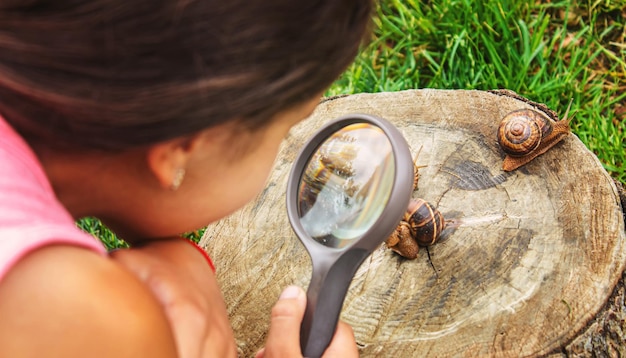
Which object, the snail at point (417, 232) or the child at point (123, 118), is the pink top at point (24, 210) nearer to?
the child at point (123, 118)

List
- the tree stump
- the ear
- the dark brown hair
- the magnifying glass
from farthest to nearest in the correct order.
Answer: the tree stump, the magnifying glass, the ear, the dark brown hair

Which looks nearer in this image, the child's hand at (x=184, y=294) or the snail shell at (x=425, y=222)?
the child's hand at (x=184, y=294)

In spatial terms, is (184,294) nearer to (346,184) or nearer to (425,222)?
(346,184)

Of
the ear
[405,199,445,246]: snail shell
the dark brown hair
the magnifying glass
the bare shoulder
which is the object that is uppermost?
the dark brown hair

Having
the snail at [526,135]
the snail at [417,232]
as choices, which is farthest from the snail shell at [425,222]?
the snail at [526,135]

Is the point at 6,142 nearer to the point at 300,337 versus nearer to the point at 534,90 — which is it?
the point at 300,337

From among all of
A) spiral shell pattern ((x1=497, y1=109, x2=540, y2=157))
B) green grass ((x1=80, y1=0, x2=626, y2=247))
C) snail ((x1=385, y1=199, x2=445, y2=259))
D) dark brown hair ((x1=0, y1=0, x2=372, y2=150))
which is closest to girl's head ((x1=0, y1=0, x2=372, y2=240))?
dark brown hair ((x1=0, y1=0, x2=372, y2=150))

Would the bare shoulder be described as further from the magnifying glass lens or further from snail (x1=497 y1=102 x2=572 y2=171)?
snail (x1=497 y1=102 x2=572 y2=171)
